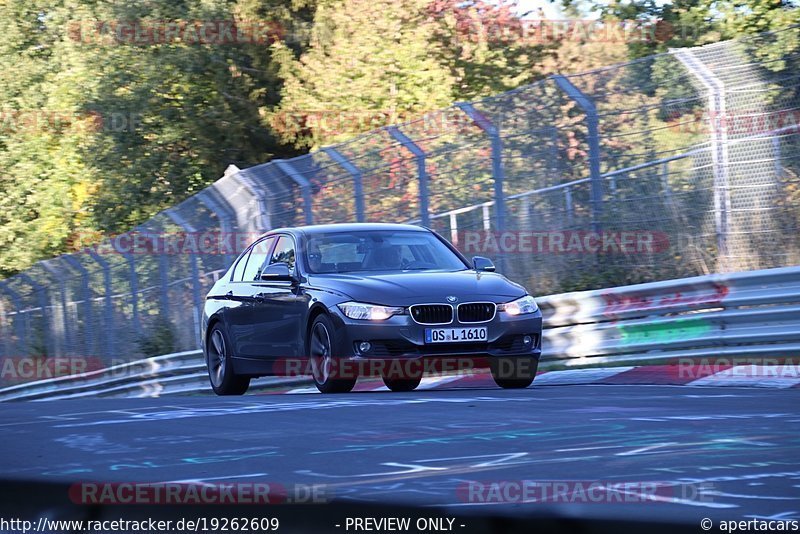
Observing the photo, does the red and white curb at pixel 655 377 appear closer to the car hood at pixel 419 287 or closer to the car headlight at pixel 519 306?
the car headlight at pixel 519 306

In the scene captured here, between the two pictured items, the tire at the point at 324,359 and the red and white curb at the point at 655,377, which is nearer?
the red and white curb at the point at 655,377

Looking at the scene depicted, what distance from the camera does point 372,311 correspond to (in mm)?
11281

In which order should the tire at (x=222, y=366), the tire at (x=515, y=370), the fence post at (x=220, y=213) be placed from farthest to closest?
1. the fence post at (x=220, y=213)
2. the tire at (x=222, y=366)
3. the tire at (x=515, y=370)

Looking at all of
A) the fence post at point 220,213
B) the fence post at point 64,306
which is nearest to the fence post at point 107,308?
the fence post at point 64,306

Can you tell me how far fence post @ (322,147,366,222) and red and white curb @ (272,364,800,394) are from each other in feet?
11.5

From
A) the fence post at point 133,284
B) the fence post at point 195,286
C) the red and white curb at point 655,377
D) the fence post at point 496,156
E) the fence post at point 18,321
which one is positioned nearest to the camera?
the red and white curb at point 655,377

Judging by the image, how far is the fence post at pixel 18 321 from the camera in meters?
31.4

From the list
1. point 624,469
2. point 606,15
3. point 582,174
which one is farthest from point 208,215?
point 624,469

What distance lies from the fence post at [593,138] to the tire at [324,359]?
3930mm

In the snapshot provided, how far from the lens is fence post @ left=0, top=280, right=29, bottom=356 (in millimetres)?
31391

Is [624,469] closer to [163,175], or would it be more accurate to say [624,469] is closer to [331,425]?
[331,425]

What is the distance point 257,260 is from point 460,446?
22.5 ft

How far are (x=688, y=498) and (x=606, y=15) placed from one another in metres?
23.9

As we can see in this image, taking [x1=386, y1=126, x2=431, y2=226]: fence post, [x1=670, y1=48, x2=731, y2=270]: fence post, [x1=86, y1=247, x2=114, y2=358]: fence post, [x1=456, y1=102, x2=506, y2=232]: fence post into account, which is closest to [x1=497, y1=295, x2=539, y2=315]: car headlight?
[x1=670, y1=48, x2=731, y2=270]: fence post
